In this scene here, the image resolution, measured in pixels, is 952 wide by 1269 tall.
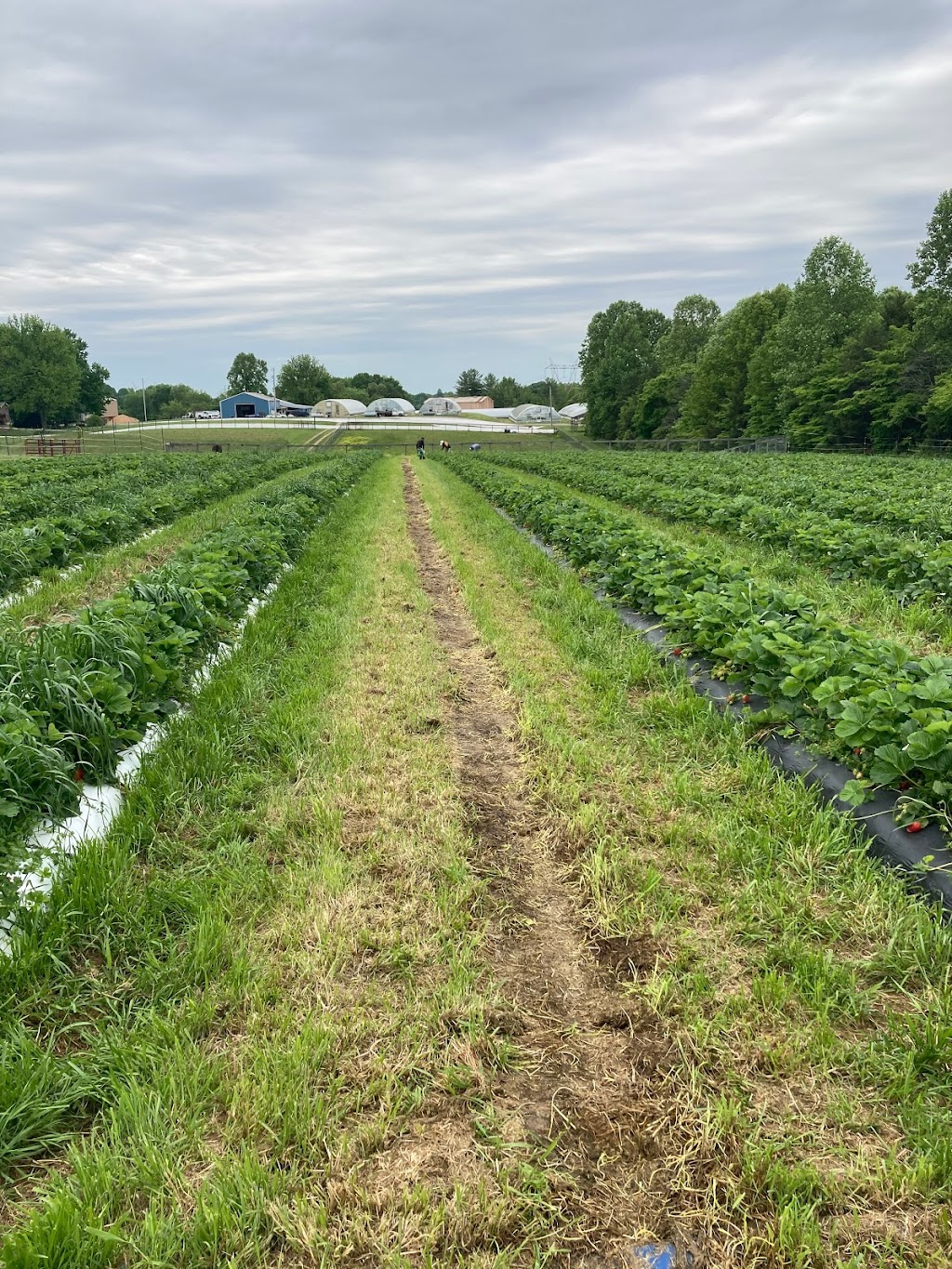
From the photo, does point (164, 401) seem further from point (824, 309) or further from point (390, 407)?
point (824, 309)

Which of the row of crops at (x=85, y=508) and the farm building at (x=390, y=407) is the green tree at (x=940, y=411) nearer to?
the row of crops at (x=85, y=508)

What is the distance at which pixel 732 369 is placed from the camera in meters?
62.3

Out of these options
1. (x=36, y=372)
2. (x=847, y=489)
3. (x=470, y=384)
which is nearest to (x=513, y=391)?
(x=470, y=384)

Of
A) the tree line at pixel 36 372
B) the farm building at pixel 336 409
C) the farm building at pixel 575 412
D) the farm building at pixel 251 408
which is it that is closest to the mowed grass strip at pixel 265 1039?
the tree line at pixel 36 372

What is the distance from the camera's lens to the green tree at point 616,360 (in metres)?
76.8

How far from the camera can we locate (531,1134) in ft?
7.14

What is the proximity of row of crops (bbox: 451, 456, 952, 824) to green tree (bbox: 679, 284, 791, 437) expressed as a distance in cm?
Answer: 5857

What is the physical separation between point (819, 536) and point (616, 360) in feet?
238

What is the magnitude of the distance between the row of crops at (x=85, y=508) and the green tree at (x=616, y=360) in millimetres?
59195

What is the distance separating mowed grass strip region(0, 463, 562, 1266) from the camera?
1.88m

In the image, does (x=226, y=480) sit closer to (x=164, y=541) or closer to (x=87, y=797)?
(x=164, y=541)

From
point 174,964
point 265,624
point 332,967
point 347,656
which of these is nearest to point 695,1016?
point 332,967

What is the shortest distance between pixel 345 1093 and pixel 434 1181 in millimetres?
392

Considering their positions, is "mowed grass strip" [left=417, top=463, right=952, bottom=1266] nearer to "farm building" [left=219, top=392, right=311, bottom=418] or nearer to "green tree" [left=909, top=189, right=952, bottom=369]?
"green tree" [left=909, top=189, right=952, bottom=369]
